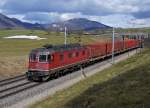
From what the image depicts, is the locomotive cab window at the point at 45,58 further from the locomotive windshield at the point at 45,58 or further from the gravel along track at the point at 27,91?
the gravel along track at the point at 27,91

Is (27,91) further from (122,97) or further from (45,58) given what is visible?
(122,97)

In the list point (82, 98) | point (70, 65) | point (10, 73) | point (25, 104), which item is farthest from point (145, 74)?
point (10, 73)

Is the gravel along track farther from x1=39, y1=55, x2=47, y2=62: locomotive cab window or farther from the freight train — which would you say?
x1=39, y1=55, x2=47, y2=62: locomotive cab window

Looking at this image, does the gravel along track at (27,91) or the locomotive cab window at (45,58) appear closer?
the gravel along track at (27,91)

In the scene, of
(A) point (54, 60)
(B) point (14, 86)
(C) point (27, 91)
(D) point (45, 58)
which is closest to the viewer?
(C) point (27, 91)

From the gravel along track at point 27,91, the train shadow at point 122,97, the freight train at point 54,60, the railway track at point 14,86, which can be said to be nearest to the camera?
the train shadow at point 122,97

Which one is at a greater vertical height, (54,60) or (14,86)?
(54,60)

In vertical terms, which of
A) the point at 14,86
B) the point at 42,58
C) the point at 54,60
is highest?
the point at 42,58

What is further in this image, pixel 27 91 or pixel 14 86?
pixel 14 86

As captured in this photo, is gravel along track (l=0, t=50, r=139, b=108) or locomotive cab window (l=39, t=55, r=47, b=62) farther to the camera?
locomotive cab window (l=39, t=55, r=47, b=62)

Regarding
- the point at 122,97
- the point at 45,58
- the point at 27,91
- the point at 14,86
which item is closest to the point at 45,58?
the point at 45,58

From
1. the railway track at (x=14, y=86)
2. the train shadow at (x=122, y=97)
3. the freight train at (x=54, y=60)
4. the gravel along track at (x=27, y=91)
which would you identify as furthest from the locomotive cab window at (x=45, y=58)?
the train shadow at (x=122, y=97)

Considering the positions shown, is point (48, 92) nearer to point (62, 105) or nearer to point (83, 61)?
point (62, 105)

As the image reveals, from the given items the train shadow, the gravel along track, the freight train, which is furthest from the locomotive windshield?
the train shadow
